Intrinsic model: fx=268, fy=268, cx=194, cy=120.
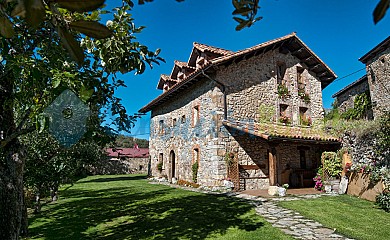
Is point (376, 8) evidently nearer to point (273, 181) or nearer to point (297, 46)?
point (273, 181)

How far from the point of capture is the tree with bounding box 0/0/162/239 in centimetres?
60

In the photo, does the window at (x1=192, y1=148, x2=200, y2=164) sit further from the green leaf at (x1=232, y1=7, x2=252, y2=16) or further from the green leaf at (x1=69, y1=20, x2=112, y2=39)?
the green leaf at (x1=69, y1=20, x2=112, y2=39)

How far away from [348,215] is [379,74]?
11.6 meters

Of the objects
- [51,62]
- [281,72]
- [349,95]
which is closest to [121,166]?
[281,72]

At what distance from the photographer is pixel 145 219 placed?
702 centimetres

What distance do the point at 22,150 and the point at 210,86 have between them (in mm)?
9086

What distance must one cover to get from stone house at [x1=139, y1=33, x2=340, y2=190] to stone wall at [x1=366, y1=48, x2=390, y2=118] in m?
2.33

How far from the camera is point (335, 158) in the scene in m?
11.7


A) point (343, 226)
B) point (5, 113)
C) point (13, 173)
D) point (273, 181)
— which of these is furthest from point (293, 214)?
point (5, 113)

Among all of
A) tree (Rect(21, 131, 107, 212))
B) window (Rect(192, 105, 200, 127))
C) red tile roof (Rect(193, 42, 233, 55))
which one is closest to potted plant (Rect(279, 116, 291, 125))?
window (Rect(192, 105, 200, 127))

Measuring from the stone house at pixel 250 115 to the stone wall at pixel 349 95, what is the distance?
3.08 m

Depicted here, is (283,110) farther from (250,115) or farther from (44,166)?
(44,166)

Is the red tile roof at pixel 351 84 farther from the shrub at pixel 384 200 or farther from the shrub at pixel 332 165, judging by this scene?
the shrub at pixel 384 200

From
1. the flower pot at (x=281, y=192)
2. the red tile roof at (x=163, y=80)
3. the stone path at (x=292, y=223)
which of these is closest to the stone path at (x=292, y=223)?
the stone path at (x=292, y=223)
